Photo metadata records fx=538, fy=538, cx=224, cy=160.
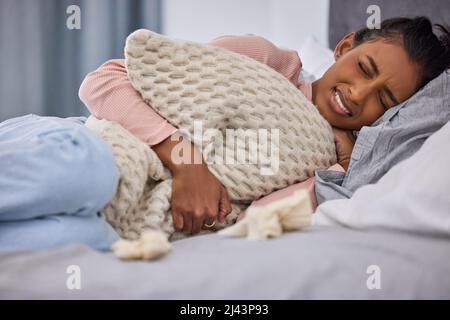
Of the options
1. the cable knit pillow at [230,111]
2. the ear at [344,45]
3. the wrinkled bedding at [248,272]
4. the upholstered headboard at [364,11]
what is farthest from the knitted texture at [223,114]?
the upholstered headboard at [364,11]

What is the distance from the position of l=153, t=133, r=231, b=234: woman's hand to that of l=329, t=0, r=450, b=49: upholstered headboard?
99 cm

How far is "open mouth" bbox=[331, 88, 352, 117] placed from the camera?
1.06 meters

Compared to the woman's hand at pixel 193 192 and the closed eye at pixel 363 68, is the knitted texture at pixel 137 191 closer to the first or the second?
the woman's hand at pixel 193 192

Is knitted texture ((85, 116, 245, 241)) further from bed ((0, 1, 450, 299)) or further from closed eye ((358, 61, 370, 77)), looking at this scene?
closed eye ((358, 61, 370, 77))

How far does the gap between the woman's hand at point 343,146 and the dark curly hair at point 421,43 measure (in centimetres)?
18

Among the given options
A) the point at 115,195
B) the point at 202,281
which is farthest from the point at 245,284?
the point at 115,195

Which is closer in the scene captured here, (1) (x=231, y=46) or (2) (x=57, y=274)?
(2) (x=57, y=274)

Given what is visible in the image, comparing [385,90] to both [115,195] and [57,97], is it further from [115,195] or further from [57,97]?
[57,97]

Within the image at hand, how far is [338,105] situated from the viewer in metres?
1.08

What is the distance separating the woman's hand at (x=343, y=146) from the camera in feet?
A: 3.31

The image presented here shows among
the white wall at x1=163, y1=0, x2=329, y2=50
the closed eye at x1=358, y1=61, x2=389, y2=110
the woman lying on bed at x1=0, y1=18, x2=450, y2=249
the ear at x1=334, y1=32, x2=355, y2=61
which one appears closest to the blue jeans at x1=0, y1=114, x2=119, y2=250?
the woman lying on bed at x1=0, y1=18, x2=450, y2=249

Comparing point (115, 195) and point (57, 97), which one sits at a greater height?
point (115, 195)
